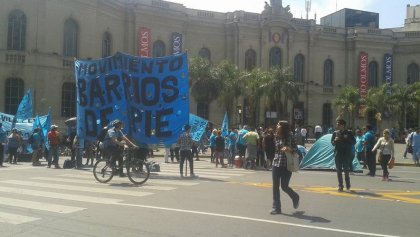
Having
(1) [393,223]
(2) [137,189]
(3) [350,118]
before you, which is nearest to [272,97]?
(3) [350,118]

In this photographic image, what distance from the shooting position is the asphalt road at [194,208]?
801 centimetres

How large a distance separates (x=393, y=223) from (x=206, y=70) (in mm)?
30584

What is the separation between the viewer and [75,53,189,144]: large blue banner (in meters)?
16.2

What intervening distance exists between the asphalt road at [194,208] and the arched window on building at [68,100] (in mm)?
Answer: 22594

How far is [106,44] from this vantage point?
40844mm

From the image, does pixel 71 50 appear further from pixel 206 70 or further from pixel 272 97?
pixel 272 97

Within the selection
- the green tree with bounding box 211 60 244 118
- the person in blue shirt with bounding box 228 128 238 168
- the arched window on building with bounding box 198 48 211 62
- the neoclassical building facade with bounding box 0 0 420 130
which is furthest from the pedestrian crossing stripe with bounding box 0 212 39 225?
the arched window on building with bounding box 198 48 211 62

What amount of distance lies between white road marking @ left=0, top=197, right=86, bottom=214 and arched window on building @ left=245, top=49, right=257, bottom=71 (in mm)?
39194

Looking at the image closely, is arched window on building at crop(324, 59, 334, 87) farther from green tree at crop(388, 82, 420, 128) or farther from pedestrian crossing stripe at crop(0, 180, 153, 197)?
pedestrian crossing stripe at crop(0, 180, 153, 197)

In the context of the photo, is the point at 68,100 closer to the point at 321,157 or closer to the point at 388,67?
the point at 321,157

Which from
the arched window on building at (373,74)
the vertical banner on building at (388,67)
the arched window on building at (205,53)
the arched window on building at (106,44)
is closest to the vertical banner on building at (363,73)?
the arched window on building at (373,74)

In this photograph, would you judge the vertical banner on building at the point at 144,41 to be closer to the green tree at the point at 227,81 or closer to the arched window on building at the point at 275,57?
the green tree at the point at 227,81

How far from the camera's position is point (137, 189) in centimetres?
1245

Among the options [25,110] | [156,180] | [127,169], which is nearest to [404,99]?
[25,110]
